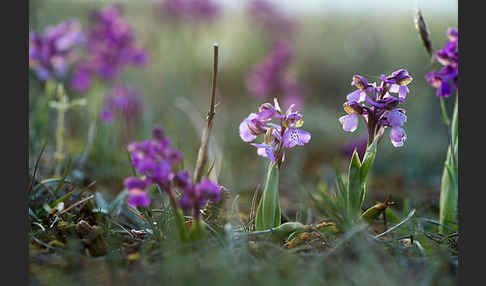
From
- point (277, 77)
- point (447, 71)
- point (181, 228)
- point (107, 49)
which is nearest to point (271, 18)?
point (277, 77)

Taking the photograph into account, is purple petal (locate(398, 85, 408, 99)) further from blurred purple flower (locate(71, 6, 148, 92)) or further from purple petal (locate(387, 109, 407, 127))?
blurred purple flower (locate(71, 6, 148, 92))

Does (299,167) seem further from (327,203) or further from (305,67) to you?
(305,67)

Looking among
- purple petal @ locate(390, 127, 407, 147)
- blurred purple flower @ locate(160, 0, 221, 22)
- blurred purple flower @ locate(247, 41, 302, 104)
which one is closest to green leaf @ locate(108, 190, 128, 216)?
purple petal @ locate(390, 127, 407, 147)

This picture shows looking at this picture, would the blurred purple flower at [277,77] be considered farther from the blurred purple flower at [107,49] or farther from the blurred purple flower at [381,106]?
the blurred purple flower at [381,106]

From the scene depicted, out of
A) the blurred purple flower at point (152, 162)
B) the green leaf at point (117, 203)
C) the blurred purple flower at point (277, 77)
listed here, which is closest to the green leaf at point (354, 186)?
the blurred purple flower at point (152, 162)

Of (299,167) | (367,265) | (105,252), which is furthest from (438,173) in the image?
(105,252)

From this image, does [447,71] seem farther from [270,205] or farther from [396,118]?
[270,205]
